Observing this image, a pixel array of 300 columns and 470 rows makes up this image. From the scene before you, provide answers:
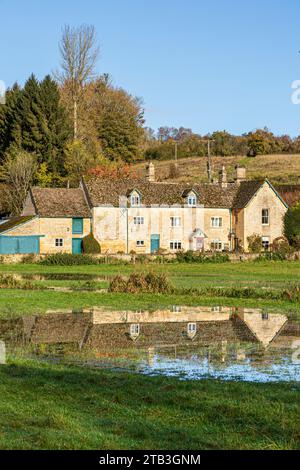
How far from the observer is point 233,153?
456ft

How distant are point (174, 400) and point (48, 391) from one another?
2.34 metres

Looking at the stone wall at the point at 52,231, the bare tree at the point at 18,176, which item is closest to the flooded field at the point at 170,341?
the stone wall at the point at 52,231

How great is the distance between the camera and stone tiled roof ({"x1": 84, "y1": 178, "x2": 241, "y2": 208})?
74.6m

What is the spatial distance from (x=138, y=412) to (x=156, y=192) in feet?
214

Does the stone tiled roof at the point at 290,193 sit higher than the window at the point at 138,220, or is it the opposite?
the stone tiled roof at the point at 290,193

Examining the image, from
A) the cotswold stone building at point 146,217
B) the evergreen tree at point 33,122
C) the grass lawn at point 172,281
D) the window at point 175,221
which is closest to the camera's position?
the grass lawn at point 172,281

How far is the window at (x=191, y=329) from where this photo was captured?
23062mm

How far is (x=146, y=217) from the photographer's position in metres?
75.3

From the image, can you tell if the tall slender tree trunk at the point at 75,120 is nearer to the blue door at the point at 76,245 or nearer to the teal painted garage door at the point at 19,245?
the blue door at the point at 76,245

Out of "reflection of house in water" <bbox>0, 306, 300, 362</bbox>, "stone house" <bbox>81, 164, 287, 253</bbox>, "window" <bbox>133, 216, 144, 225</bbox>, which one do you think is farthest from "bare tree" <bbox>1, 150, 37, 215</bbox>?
"reflection of house in water" <bbox>0, 306, 300, 362</bbox>

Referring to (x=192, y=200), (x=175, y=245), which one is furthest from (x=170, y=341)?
(x=192, y=200)

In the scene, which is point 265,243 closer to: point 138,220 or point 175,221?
point 175,221

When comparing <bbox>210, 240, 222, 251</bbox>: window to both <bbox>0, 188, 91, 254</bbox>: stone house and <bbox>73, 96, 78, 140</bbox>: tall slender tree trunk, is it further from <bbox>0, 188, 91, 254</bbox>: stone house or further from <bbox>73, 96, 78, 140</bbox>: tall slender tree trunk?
<bbox>73, 96, 78, 140</bbox>: tall slender tree trunk
